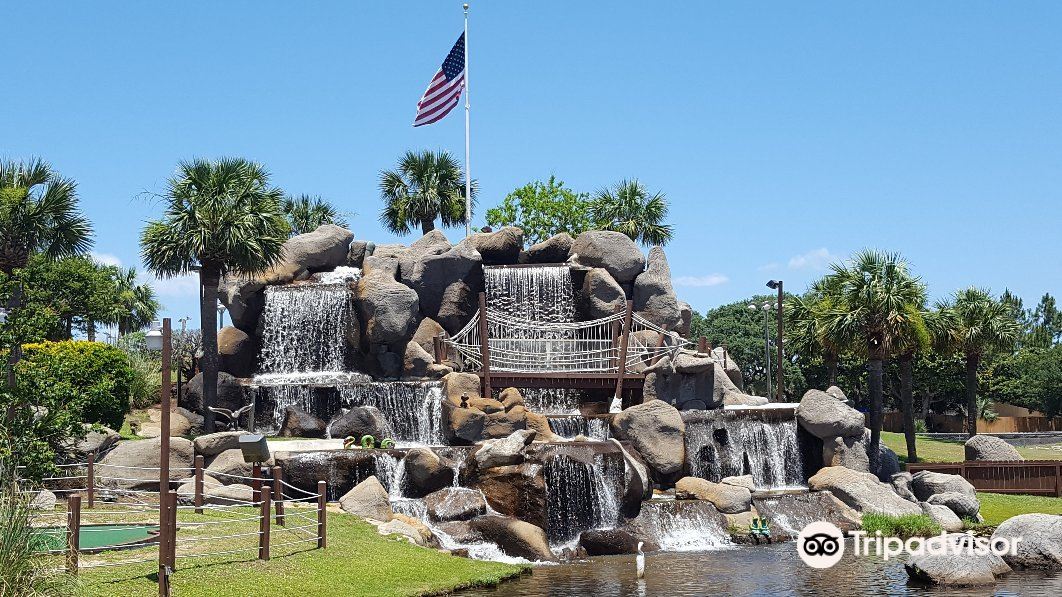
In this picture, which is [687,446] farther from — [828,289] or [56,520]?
[56,520]

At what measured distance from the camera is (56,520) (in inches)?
890

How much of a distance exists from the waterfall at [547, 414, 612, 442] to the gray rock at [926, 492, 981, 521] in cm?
1081

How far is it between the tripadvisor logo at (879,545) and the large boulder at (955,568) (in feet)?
1.31

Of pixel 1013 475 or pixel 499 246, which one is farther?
pixel 499 246

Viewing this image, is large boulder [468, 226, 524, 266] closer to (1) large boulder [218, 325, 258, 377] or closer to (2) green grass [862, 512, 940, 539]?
(1) large boulder [218, 325, 258, 377]

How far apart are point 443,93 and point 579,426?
79.3 feet

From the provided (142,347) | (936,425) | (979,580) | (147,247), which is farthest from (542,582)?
(936,425)

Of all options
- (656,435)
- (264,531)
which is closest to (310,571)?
(264,531)

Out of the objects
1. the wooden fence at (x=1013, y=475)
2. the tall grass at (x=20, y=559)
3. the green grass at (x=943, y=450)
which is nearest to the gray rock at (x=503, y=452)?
the tall grass at (x=20, y=559)

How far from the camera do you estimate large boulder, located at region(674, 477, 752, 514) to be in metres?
31.5

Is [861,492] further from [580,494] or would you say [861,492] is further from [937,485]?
[580,494]

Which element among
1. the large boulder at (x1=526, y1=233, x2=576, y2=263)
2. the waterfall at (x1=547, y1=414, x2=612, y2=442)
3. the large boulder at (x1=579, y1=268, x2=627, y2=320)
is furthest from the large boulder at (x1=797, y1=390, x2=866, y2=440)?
the large boulder at (x1=526, y1=233, x2=576, y2=263)

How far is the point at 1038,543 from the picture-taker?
24.3 m

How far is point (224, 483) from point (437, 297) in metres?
19.4
